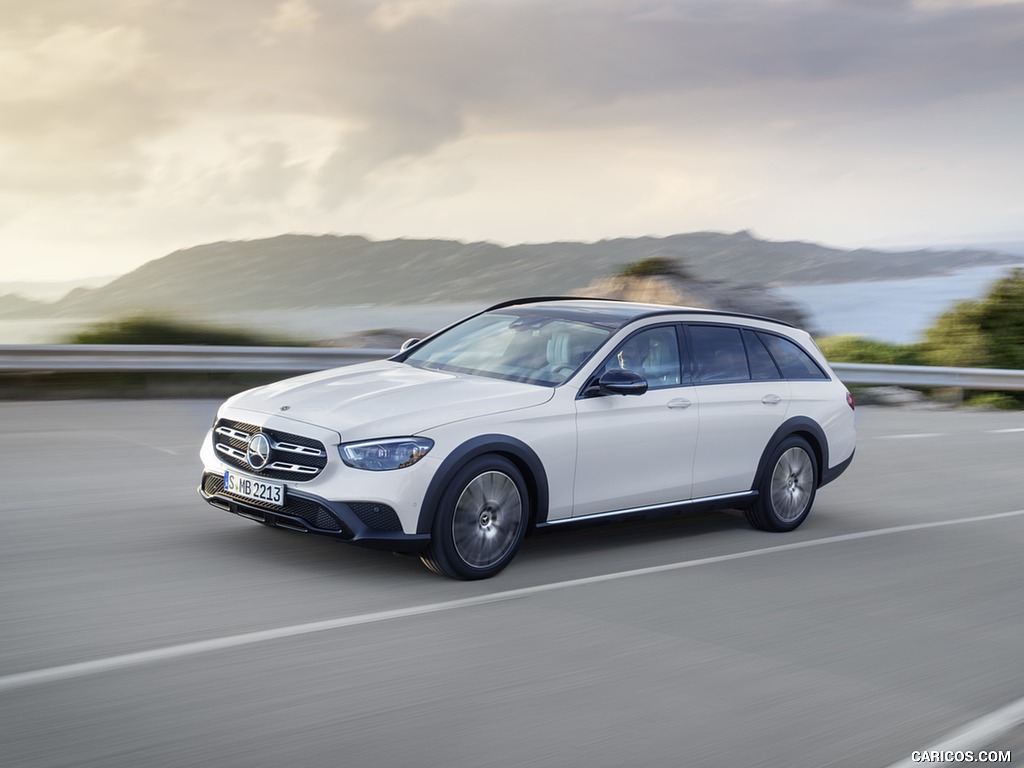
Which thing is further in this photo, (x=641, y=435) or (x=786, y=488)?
(x=786, y=488)

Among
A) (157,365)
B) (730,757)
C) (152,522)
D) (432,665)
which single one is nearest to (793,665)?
(730,757)

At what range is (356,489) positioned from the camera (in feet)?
19.9

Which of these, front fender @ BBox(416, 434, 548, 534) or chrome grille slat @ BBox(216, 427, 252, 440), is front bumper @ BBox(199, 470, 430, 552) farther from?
chrome grille slat @ BBox(216, 427, 252, 440)

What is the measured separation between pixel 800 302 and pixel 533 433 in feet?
58.8

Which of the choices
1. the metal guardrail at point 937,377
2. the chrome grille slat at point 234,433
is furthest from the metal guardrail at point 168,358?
the metal guardrail at point 937,377

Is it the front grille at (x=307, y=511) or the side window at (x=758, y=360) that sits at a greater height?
the side window at (x=758, y=360)

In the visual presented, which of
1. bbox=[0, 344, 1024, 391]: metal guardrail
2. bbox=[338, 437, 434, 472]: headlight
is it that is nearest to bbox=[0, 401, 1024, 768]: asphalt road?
bbox=[338, 437, 434, 472]: headlight

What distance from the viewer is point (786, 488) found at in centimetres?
840

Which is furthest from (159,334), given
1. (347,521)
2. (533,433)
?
(347,521)

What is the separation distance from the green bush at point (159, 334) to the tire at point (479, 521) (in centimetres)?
969

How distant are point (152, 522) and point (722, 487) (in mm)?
3737

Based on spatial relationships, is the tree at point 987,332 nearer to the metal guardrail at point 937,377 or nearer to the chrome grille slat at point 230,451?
the metal guardrail at point 937,377

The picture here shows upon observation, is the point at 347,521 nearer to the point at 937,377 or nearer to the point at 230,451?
the point at 230,451

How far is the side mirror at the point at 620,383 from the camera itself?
6.94 meters
